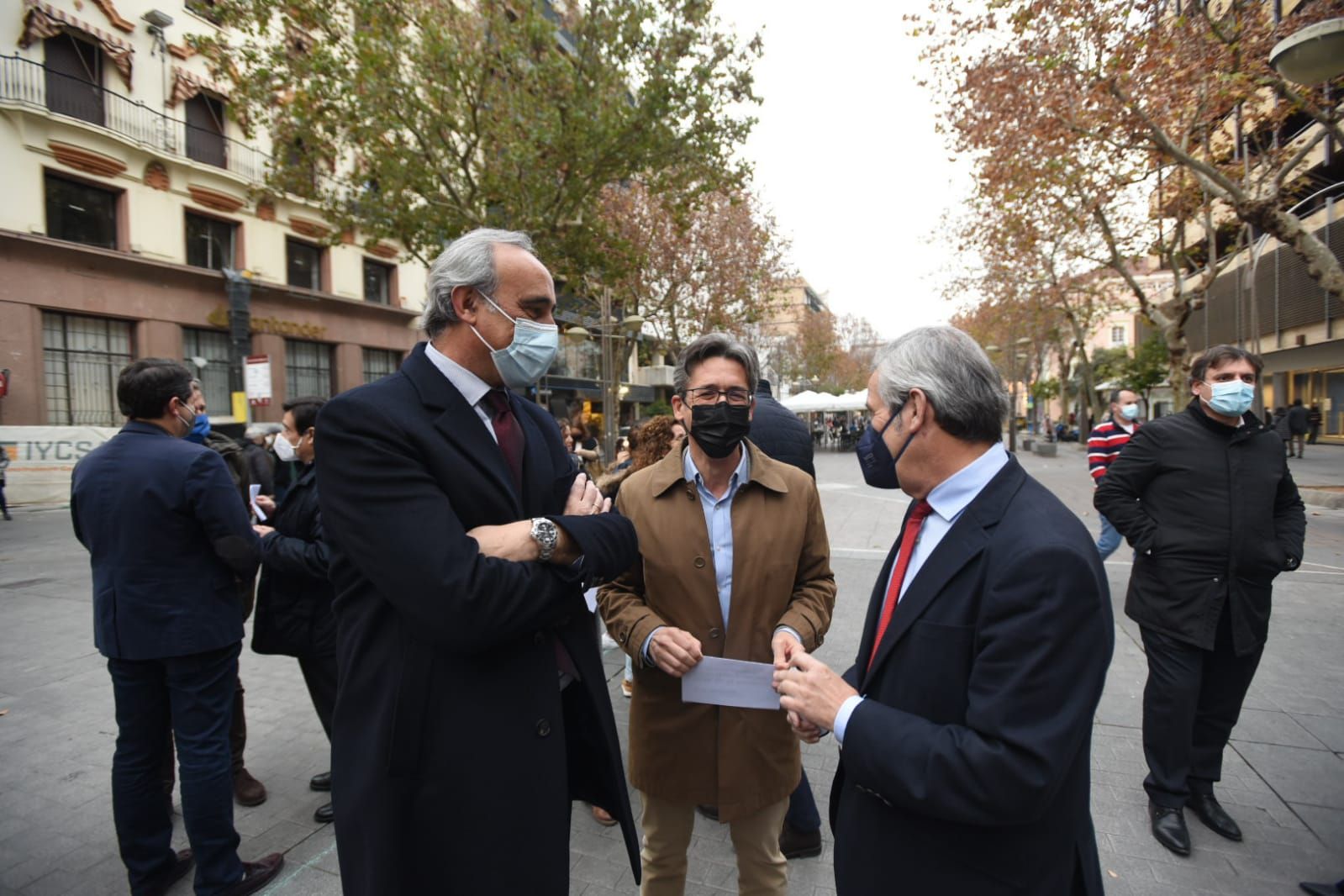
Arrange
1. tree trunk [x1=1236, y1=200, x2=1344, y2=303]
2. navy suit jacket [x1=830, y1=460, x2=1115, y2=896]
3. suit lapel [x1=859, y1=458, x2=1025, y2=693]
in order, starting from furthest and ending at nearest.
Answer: tree trunk [x1=1236, y1=200, x2=1344, y2=303] < suit lapel [x1=859, y1=458, x2=1025, y2=693] < navy suit jacket [x1=830, y1=460, x2=1115, y2=896]

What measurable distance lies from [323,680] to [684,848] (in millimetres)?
1920

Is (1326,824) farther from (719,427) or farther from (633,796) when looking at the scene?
(719,427)

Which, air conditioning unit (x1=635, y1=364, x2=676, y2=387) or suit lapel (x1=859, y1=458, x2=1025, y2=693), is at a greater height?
air conditioning unit (x1=635, y1=364, x2=676, y2=387)

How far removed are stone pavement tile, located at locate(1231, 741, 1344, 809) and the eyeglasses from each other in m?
3.30

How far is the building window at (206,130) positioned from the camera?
18.5 meters

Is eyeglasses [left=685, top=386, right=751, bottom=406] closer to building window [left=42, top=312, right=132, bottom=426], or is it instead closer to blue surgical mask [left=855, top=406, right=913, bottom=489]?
blue surgical mask [left=855, top=406, right=913, bottom=489]

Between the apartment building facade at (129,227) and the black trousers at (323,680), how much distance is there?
12.8 meters

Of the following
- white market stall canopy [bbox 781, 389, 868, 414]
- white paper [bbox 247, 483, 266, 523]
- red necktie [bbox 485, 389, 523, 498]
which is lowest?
white paper [bbox 247, 483, 266, 523]

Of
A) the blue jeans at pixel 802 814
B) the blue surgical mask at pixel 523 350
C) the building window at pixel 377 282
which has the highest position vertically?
the building window at pixel 377 282

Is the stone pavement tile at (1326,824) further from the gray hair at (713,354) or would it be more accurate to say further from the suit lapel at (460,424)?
the suit lapel at (460,424)

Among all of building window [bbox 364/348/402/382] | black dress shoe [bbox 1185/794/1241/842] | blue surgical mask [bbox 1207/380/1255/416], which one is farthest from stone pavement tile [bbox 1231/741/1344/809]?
building window [bbox 364/348/402/382]

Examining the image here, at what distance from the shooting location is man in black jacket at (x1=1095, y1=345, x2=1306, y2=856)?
2961 mm

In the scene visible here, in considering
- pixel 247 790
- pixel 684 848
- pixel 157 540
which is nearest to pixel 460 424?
pixel 684 848

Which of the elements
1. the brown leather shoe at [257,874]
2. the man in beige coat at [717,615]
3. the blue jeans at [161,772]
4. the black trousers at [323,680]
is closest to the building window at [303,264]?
the black trousers at [323,680]
